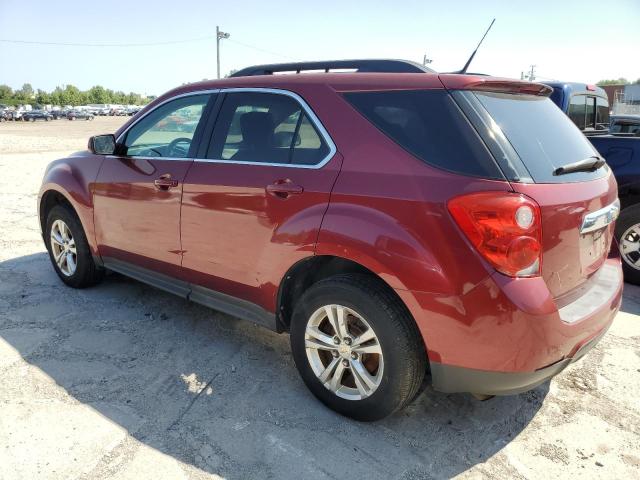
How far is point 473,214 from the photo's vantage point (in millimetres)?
2170

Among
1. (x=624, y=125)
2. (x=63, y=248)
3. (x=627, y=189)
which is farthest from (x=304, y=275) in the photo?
(x=624, y=125)

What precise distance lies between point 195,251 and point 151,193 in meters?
0.58

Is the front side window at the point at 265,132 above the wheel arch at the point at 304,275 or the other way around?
above

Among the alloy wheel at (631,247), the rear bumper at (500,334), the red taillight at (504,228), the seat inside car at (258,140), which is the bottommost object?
the alloy wheel at (631,247)

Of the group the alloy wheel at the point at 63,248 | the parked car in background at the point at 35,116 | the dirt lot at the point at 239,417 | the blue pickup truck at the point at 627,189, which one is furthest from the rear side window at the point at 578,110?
the parked car in background at the point at 35,116

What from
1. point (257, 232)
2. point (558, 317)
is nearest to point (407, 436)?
point (558, 317)

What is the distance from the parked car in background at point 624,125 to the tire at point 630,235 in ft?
7.91

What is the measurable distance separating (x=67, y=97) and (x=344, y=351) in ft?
436

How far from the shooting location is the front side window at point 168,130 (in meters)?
3.49

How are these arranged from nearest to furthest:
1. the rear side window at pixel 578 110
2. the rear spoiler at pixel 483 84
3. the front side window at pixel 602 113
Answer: the rear spoiler at pixel 483 84 < the rear side window at pixel 578 110 < the front side window at pixel 602 113

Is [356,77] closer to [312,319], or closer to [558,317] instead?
[312,319]

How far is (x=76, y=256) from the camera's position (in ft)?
14.7

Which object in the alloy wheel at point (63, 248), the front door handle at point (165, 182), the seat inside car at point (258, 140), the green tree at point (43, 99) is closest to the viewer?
the seat inside car at point (258, 140)

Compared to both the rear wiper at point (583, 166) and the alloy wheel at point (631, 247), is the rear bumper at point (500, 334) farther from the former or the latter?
the alloy wheel at point (631, 247)
